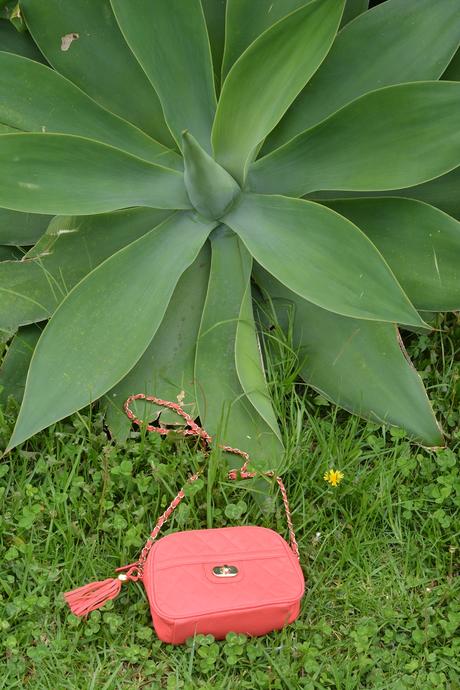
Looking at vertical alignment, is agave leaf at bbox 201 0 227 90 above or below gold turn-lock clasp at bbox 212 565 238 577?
above

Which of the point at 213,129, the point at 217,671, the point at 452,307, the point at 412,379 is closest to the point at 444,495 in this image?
the point at 412,379

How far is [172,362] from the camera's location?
6.53 feet

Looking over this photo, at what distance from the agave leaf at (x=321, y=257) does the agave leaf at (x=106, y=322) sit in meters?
0.14

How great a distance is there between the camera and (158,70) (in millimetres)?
1855

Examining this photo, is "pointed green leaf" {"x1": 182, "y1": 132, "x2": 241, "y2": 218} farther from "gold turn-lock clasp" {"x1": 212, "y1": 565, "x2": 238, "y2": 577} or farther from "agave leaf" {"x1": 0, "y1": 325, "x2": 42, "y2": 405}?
"gold turn-lock clasp" {"x1": 212, "y1": 565, "x2": 238, "y2": 577}

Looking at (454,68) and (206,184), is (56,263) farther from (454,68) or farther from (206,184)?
(454,68)

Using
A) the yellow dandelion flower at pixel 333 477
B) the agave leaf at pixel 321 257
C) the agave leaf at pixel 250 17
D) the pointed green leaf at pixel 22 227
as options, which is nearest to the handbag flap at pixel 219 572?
the yellow dandelion flower at pixel 333 477

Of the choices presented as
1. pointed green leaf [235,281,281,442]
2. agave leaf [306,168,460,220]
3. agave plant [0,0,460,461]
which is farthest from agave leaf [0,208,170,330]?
agave leaf [306,168,460,220]

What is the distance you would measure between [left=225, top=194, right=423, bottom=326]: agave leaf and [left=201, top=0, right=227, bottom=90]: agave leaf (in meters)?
0.37

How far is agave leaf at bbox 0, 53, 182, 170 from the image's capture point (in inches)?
74.8

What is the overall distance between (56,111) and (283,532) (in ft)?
3.41

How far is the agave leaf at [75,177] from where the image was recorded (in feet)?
5.81

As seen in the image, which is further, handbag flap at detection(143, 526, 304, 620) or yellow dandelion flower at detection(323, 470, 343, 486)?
yellow dandelion flower at detection(323, 470, 343, 486)

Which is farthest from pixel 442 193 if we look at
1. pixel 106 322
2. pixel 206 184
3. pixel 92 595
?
pixel 92 595
